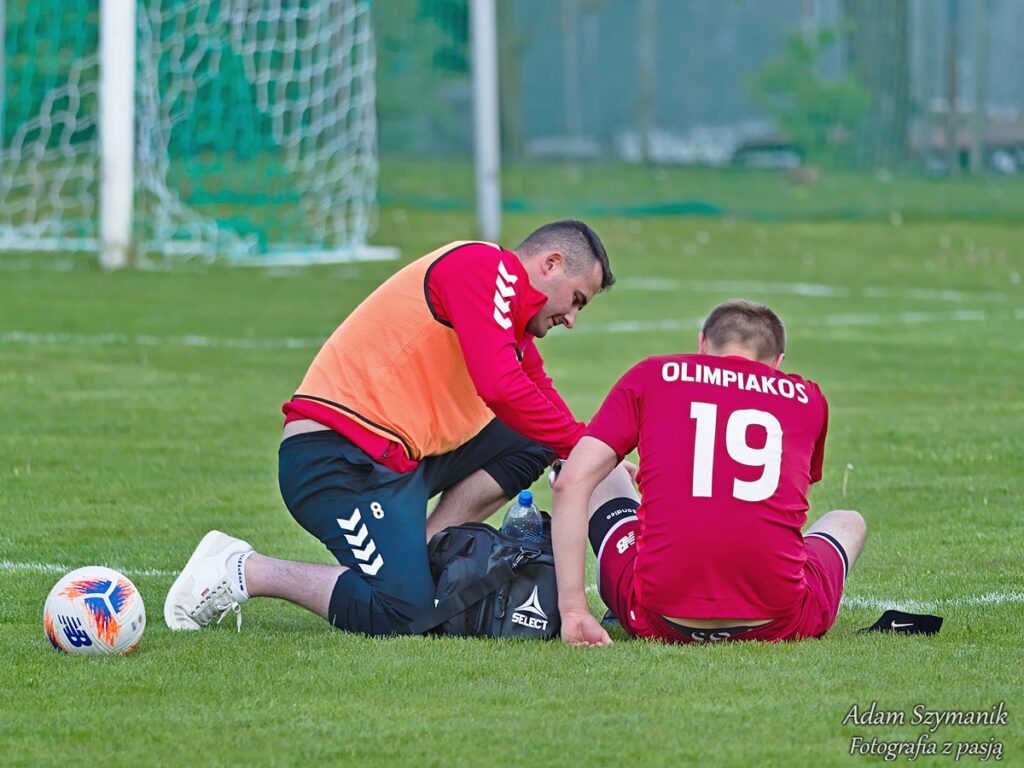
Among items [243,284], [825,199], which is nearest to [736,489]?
[243,284]

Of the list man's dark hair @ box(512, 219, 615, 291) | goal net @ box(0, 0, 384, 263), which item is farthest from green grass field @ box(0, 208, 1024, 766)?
goal net @ box(0, 0, 384, 263)

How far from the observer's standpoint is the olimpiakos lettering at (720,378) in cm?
564

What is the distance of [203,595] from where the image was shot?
19.9 feet

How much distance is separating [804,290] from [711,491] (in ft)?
46.6

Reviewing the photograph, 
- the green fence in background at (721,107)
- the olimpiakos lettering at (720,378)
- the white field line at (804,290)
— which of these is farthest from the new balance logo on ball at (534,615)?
the green fence in background at (721,107)

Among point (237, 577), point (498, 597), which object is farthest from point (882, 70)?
point (237, 577)

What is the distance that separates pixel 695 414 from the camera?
18.4 feet

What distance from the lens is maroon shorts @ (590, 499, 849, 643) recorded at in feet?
19.1

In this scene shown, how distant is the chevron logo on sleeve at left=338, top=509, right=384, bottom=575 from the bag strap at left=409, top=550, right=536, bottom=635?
10.4 inches

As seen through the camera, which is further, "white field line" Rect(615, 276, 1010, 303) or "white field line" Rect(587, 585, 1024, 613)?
"white field line" Rect(615, 276, 1010, 303)

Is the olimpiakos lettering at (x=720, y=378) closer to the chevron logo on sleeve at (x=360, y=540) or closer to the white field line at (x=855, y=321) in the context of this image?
the chevron logo on sleeve at (x=360, y=540)

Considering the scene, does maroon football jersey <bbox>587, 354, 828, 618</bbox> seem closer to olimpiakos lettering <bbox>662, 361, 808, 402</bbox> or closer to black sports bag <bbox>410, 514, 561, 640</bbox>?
olimpiakos lettering <bbox>662, 361, 808, 402</bbox>

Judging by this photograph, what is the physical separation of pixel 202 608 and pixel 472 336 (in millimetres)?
1226

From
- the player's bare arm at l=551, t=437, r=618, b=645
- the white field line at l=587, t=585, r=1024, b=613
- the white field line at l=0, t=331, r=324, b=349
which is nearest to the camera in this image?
the player's bare arm at l=551, t=437, r=618, b=645
